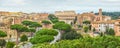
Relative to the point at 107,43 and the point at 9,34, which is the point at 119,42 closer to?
the point at 107,43

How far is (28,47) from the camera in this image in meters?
22.6

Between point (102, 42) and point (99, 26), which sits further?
point (99, 26)

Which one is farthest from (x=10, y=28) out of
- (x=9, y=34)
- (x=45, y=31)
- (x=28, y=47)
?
(x=28, y=47)

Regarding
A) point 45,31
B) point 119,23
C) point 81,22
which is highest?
point 45,31

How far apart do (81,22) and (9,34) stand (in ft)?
76.1

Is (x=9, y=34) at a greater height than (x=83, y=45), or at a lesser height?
lesser

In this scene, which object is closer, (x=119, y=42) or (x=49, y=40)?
(x=119, y=42)

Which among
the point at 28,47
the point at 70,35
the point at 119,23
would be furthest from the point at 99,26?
the point at 28,47

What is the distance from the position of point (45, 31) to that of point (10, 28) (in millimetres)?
7407

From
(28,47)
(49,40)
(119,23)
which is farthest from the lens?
(119,23)

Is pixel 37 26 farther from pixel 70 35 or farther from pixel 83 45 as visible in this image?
pixel 83 45

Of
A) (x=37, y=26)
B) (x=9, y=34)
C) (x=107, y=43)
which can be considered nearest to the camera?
(x=107, y=43)

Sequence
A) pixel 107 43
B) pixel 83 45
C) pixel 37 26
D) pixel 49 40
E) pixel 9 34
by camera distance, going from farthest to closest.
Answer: pixel 37 26, pixel 9 34, pixel 49 40, pixel 107 43, pixel 83 45

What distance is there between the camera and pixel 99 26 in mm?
51875
